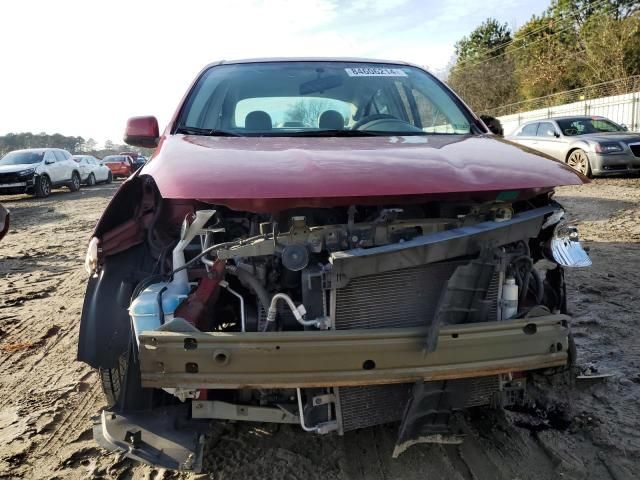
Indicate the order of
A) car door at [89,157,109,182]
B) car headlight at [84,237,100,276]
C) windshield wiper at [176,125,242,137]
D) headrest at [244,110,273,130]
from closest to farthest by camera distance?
car headlight at [84,237,100,276]
windshield wiper at [176,125,242,137]
headrest at [244,110,273,130]
car door at [89,157,109,182]

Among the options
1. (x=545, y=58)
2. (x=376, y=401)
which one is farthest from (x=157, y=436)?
(x=545, y=58)

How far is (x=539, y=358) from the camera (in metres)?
2.02

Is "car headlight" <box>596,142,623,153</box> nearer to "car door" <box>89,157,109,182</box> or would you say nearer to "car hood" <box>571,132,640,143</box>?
"car hood" <box>571,132,640,143</box>

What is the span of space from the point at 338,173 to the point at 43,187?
58.1 feet

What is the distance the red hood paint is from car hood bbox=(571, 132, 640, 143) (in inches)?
387

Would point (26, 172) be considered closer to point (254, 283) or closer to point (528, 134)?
point (528, 134)

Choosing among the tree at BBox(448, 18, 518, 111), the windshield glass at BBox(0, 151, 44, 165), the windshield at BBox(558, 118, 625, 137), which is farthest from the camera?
the tree at BBox(448, 18, 518, 111)

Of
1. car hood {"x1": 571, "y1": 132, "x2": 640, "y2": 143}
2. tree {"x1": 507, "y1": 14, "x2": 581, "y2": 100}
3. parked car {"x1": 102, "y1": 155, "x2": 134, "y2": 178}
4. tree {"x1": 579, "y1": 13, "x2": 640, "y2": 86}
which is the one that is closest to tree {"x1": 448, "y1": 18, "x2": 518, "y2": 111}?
tree {"x1": 507, "y1": 14, "x2": 581, "y2": 100}

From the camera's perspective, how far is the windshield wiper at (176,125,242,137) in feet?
9.56

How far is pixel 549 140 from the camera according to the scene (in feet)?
39.7

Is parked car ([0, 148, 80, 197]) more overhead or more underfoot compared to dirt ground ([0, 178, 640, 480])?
more overhead

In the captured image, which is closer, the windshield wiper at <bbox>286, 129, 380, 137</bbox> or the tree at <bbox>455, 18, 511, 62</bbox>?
the windshield wiper at <bbox>286, 129, 380, 137</bbox>

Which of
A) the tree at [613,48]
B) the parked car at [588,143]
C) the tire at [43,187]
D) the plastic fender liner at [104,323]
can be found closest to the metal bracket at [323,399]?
the plastic fender liner at [104,323]

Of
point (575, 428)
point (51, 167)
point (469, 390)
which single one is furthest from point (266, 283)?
point (51, 167)
